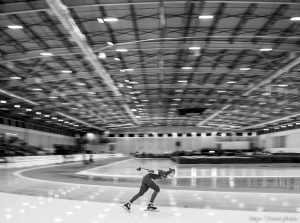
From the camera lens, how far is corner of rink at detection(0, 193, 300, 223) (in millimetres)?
7262

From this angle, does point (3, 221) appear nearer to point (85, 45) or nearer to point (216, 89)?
point (85, 45)

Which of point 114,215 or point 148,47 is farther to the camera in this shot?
point 148,47

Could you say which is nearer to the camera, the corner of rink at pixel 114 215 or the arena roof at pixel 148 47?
the corner of rink at pixel 114 215

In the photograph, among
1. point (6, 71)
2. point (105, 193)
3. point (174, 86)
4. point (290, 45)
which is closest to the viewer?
point (105, 193)

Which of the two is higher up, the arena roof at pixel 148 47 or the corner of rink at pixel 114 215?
the arena roof at pixel 148 47

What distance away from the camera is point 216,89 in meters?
40.6

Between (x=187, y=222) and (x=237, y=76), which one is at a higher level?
(x=237, y=76)

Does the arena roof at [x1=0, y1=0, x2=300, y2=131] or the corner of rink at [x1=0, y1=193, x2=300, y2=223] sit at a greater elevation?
the arena roof at [x1=0, y1=0, x2=300, y2=131]

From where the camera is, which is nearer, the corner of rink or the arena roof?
the corner of rink

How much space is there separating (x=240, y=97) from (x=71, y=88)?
20.7 meters

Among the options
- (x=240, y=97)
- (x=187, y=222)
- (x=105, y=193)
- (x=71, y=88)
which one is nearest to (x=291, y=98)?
(x=240, y=97)

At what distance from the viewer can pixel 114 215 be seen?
25.6ft

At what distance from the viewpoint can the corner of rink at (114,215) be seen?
7.26 meters

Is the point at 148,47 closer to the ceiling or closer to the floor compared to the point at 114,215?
closer to the ceiling
